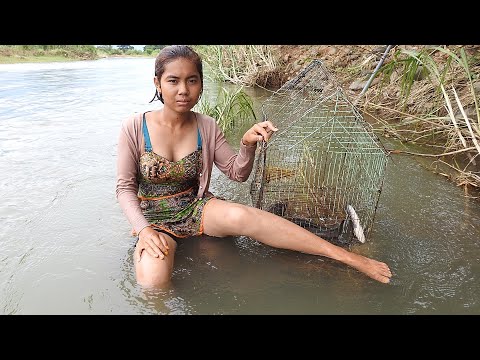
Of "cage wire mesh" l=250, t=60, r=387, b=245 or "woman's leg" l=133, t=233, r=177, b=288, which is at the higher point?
"cage wire mesh" l=250, t=60, r=387, b=245

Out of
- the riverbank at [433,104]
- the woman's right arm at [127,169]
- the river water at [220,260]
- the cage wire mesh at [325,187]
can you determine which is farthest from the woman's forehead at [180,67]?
the riverbank at [433,104]

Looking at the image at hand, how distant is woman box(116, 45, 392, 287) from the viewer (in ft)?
5.69

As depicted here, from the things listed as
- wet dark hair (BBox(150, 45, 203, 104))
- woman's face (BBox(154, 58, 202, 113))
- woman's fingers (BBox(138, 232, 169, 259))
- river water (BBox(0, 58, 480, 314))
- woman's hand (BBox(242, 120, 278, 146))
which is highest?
wet dark hair (BBox(150, 45, 203, 104))

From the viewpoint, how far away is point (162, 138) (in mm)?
1915

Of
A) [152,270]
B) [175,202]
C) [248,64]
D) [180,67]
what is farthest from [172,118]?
[248,64]

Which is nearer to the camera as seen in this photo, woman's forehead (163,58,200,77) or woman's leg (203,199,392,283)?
woman's forehead (163,58,200,77)

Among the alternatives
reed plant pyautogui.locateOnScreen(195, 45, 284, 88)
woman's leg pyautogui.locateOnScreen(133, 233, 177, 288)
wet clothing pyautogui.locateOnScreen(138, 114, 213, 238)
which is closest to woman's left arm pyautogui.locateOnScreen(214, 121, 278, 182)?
wet clothing pyautogui.locateOnScreen(138, 114, 213, 238)

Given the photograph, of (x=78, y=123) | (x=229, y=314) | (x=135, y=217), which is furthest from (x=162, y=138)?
(x=78, y=123)

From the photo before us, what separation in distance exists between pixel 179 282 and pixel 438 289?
1.18 m

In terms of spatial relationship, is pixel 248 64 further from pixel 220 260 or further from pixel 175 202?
pixel 220 260

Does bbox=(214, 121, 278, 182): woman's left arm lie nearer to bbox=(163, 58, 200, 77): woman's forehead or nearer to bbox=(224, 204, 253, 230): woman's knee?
bbox=(224, 204, 253, 230): woman's knee

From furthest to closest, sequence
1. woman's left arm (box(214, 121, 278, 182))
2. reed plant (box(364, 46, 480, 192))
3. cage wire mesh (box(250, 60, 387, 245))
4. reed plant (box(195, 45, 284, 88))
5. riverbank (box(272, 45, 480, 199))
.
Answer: reed plant (box(195, 45, 284, 88)) → reed plant (box(364, 46, 480, 192)) → riverbank (box(272, 45, 480, 199)) → cage wire mesh (box(250, 60, 387, 245)) → woman's left arm (box(214, 121, 278, 182))

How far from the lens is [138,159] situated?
6.28 ft
